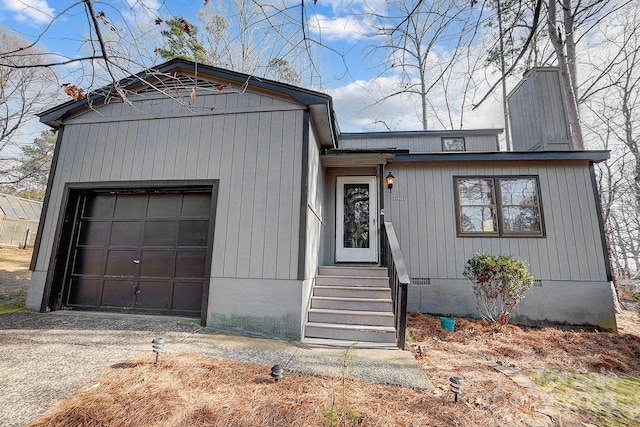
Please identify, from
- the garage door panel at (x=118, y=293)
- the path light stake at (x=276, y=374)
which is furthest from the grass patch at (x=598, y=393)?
the garage door panel at (x=118, y=293)

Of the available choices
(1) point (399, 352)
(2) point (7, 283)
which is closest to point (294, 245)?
(1) point (399, 352)

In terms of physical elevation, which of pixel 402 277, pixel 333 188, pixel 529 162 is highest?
pixel 529 162

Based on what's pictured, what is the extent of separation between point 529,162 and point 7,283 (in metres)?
12.1

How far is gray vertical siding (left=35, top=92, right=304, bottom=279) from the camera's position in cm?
432

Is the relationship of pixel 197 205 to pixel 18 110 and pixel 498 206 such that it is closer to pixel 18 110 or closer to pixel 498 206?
pixel 498 206

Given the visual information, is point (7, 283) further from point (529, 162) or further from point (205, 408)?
point (529, 162)

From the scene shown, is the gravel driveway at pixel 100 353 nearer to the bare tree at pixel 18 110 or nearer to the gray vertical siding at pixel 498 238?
the gray vertical siding at pixel 498 238

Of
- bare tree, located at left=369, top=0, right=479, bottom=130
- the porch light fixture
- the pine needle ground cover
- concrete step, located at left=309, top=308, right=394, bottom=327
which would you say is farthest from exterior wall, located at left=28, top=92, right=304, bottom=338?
the porch light fixture

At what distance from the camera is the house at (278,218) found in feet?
14.0

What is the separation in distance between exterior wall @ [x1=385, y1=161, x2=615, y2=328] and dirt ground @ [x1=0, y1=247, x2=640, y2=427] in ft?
6.59

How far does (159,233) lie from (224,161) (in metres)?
1.70

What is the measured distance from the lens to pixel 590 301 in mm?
5480

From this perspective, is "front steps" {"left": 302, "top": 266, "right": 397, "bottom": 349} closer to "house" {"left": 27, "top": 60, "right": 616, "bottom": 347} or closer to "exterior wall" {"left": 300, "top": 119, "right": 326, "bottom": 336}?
"house" {"left": 27, "top": 60, "right": 616, "bottom": 347}

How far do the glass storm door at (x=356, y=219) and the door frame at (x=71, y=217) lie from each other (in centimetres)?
280
